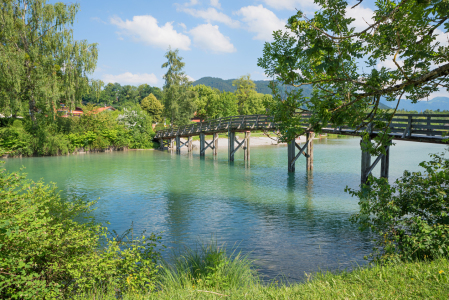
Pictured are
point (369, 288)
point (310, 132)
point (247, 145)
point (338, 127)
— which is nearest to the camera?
point (369, 288)

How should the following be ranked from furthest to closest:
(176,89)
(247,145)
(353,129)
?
(176,89) → (247,145) → (353,129)

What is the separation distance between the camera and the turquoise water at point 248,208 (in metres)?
8.67

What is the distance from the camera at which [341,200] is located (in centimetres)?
1475

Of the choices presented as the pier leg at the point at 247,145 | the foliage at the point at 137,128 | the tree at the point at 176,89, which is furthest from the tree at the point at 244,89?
the pier leg at the point at 247,145

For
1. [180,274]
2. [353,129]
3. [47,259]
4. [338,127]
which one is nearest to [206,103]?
[338,127]

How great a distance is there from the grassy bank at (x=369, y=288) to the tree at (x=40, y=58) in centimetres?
2903

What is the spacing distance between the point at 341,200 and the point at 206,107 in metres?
60.0

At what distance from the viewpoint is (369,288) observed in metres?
4.47

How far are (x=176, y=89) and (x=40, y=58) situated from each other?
1941 centimetres

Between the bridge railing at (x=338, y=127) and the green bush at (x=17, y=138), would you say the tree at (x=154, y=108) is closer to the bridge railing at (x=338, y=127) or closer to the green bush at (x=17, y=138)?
the bridge railing at (x=338, y=127)

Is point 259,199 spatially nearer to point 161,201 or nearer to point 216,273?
point 161,201

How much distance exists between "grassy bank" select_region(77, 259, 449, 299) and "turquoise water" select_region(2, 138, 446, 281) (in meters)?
2.42

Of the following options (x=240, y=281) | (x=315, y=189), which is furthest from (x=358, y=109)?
(x=315, y=189)

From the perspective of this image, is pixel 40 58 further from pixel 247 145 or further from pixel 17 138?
pixel 247 145
